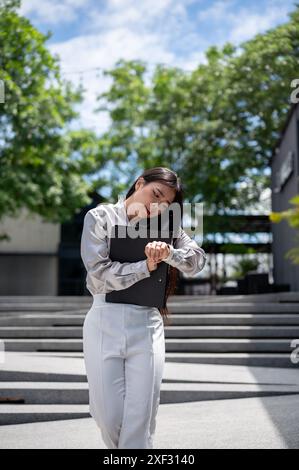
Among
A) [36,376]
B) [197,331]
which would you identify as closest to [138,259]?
[36,376]

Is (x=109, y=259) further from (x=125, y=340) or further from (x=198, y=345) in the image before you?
(x=198, y=345)

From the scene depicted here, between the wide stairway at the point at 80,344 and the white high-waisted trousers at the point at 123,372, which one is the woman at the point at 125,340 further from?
the wide stairway at the point at 80,344

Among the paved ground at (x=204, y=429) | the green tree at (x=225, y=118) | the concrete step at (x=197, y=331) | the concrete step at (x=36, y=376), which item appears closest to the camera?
the paved ground at (x=204, y=429)

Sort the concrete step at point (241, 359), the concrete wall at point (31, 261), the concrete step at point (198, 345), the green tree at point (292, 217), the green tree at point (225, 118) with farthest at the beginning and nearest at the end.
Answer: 1. the concrete wall at point (31, 261)
2. the green tree at point (225, 118)
3. the concrete step at point (198, 345)
4. the concrete step at point (241, 359)
5. the green tree at point (292, 217)

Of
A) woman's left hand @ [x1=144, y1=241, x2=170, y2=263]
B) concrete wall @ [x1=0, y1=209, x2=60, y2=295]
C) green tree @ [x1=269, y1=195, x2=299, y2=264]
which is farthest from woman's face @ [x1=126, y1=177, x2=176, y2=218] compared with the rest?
concrete wall @ [x1=0, y1=209, x2=60, y2=295]

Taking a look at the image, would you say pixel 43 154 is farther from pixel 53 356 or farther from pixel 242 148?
pixel 53 356

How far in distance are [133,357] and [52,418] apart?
11.0 ft

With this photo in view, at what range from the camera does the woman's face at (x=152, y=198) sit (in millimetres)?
2934

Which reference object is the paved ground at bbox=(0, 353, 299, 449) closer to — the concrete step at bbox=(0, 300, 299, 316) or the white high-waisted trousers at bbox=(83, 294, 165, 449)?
the white high-waisted trousers at bbox=(83, 294, 165, 449)

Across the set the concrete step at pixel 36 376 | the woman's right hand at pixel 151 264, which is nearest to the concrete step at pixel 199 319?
the concrete step at pixel 36 376

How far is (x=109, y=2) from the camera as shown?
67.7 ft

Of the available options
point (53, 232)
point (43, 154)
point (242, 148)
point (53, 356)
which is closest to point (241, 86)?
point (242, 148)

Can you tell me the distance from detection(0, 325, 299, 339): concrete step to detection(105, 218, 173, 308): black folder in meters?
7.02

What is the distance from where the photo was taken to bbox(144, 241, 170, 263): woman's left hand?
2750 mm
